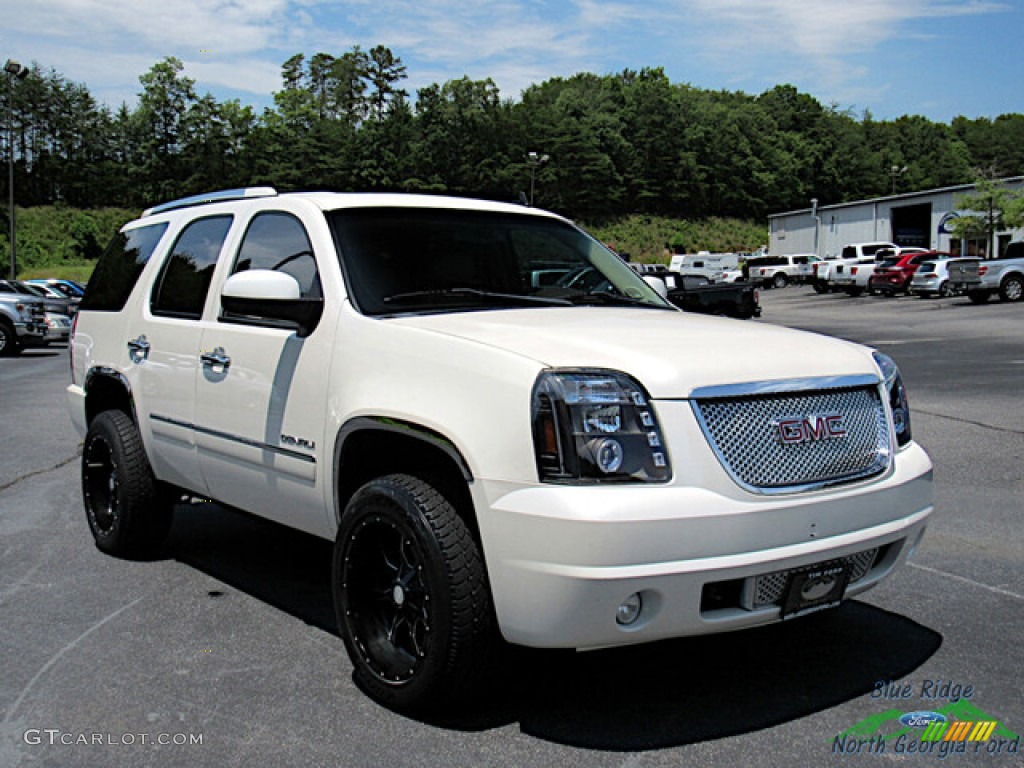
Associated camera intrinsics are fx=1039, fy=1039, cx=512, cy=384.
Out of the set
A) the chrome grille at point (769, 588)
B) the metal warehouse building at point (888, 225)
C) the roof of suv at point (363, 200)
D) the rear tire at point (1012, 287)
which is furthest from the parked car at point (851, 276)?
the chrome grille at point (769, 588)

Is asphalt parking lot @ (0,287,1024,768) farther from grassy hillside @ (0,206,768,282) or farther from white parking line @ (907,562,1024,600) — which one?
grassy hillside @ (0,206,768,282)

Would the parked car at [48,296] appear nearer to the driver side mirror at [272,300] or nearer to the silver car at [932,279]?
the driver side mirror at [272,300]

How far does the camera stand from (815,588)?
336 cm

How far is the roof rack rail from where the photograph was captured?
4918 millimetres

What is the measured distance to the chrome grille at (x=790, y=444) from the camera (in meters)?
3.18

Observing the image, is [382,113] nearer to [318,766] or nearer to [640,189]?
[640,189]

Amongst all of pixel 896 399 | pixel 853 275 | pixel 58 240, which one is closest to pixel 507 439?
pixel 896 399

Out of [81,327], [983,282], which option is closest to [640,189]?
[983,282]

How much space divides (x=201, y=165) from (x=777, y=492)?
131 m

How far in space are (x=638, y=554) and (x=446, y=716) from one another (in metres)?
0.98

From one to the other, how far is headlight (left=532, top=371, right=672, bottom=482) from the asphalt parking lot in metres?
0.77

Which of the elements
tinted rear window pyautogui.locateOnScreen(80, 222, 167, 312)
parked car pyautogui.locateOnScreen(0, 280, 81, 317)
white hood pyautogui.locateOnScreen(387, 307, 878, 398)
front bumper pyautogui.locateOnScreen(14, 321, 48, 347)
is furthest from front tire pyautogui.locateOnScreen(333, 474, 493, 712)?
front bumper pyautogui.locateOnScreen(14, 321, 48, 347)

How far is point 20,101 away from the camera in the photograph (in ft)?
Result: 413

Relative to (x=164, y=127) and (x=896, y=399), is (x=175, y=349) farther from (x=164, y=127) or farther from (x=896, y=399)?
(x=164, y=127)
